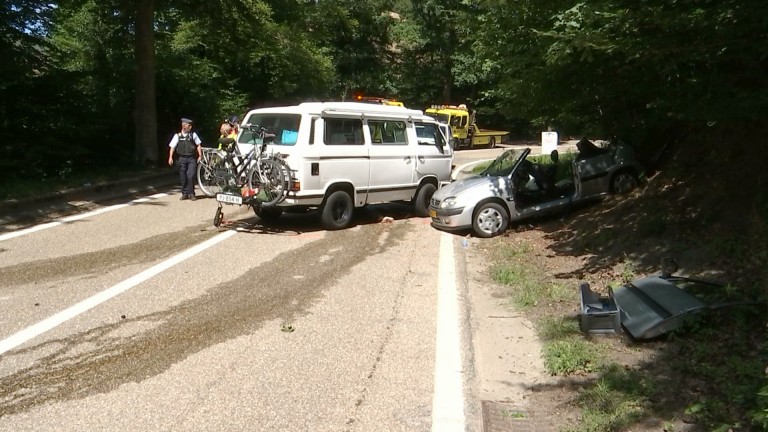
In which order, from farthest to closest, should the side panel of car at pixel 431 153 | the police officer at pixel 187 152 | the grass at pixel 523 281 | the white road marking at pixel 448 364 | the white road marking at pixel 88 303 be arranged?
the police officer at pixel 187 152
the side panel of car at pixel 431 153
the grass at pixel 523 281
the white road marking at pixel 88 303
the white road marking at pixel 448 364

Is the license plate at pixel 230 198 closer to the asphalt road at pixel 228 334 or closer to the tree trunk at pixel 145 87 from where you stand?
the asphalt road at pixel 228 334

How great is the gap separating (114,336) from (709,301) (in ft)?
16.5

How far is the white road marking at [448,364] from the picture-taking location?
427 centimetres

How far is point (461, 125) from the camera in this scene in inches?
1385

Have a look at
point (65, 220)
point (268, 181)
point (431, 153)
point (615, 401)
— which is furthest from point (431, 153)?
point (615, 401)

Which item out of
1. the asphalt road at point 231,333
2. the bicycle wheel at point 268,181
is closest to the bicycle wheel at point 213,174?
the bicycle wheel at point 268,181

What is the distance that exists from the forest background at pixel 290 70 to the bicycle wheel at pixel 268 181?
377 centimetres

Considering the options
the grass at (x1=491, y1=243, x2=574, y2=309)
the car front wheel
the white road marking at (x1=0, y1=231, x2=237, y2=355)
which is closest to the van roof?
the car front wheel

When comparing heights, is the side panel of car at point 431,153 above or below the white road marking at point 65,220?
above

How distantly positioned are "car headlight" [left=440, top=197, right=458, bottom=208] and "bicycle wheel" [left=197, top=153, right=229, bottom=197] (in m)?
3.63

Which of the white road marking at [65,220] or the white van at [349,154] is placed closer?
the white road marking at [65,220]

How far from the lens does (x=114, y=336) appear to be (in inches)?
222

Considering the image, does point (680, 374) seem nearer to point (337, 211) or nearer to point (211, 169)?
point (337, 211)

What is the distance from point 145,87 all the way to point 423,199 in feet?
30.2
